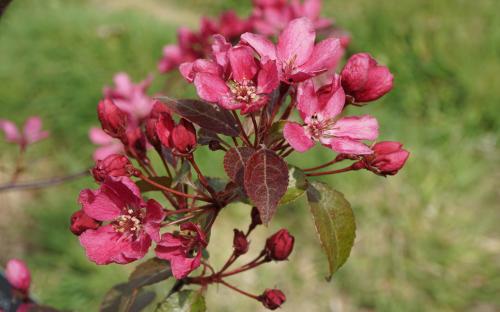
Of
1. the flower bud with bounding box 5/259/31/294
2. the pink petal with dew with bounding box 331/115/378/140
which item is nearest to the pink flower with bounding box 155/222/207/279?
the pink petal with dew with bounding box 331/115/378/140

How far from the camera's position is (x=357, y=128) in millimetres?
732

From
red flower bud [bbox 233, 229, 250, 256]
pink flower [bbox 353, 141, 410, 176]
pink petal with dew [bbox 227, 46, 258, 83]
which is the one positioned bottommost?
red flower bud [bbox 233, 229, 250, 256]

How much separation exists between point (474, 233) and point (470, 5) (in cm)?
190

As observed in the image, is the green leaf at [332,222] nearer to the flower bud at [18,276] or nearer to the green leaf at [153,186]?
the green leaf at [153,186]

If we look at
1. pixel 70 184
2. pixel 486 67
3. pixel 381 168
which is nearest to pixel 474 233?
pixel 486 67

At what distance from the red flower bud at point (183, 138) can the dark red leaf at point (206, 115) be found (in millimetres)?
13

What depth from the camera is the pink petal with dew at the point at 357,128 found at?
0.72 meters

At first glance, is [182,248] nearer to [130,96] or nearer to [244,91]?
[244,91]

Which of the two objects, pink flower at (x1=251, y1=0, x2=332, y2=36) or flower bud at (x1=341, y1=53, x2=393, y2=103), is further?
pink flower at (x1=251, y1=0, x2=332, y2=36)

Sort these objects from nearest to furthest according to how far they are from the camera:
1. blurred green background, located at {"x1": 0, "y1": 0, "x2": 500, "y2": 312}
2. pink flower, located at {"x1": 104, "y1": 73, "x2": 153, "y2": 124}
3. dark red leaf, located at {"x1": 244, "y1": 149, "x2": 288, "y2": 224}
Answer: dark red leaf, located at {"x1": 244, "y1": 149, "x2": 288, "y2": 224} → pink flower, located at {"x1": 104, "y1": 73, "x2": 153, "y2": 124} → blurred green background, located at {"x1": 0, "y1": 0, "x2": 500, "y2": 312}

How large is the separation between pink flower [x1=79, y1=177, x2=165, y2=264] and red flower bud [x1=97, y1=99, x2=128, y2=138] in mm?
112

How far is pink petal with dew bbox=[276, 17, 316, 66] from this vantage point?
→ 72 centimetres

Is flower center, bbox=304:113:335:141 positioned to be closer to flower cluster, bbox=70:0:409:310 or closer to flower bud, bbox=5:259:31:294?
flower cluster, bbox=70:0:409:310

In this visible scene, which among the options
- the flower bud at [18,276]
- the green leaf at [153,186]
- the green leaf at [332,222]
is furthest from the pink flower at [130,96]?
the green leaf at [332,222]
